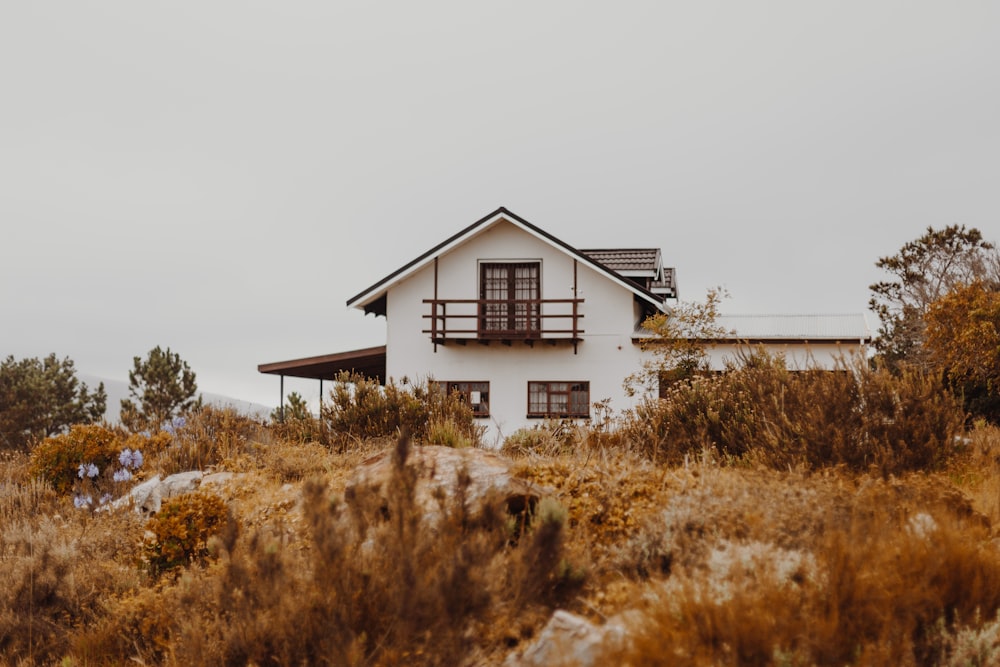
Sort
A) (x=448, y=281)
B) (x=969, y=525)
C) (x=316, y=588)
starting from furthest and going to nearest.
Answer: (x=448, y=281)
(x=969, y=525)
(x=316, y=588)

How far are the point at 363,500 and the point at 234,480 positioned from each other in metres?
5.85

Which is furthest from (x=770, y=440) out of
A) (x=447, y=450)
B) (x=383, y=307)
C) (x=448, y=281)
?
(x=383, y=307)

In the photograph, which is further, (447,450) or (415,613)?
(447,450)

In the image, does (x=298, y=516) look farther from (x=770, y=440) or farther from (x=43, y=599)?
(x=770, y=440)

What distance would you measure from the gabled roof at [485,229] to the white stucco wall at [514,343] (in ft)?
1.37

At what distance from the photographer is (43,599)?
771 centimetres

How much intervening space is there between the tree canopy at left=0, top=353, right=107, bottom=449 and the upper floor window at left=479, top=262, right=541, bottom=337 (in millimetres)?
19842

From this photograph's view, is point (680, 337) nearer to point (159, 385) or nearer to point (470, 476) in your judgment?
point (470, 476)

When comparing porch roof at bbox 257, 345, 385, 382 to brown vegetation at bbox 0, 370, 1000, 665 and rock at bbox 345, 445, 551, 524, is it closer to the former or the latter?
brown vegetation at bbox 0, 370, 1000, 665

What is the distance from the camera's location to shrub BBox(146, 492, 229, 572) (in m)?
8.22

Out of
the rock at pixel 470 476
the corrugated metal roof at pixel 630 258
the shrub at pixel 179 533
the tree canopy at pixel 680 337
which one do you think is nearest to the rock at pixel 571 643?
the rock at pixel 470 476

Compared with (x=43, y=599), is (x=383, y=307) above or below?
above

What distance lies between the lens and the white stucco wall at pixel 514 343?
24.9m

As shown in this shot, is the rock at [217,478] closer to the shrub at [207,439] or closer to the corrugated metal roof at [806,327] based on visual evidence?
the shrub at [207,439]
